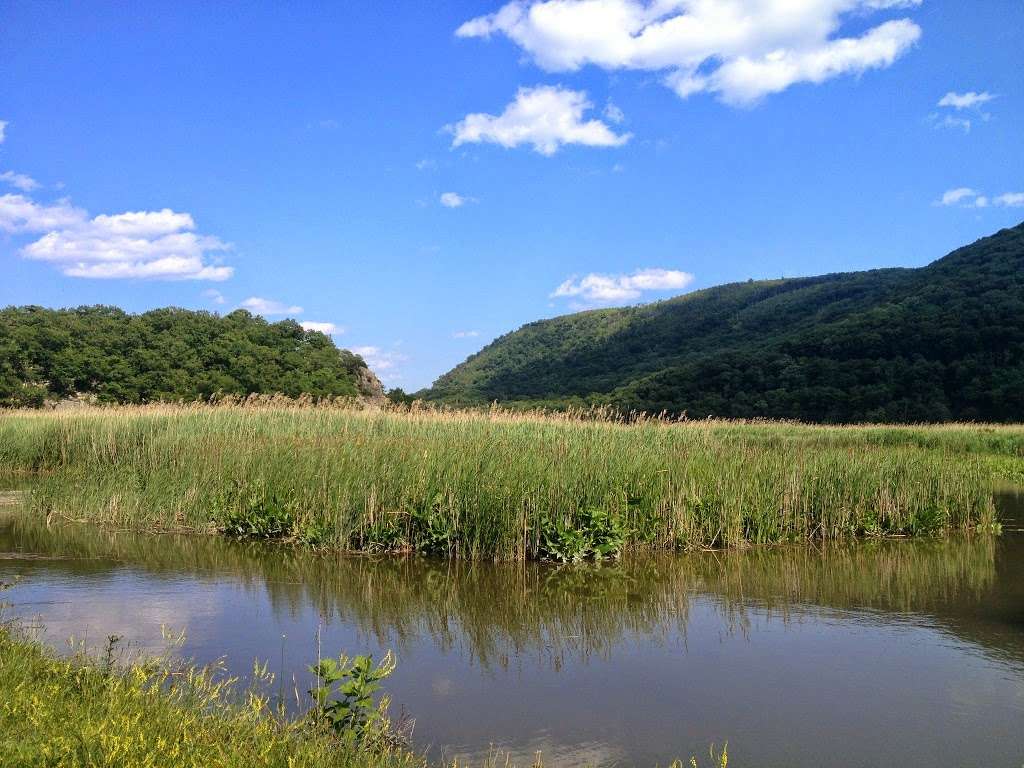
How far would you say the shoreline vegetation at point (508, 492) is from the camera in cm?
923

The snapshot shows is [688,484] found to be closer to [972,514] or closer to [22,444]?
[972,514]

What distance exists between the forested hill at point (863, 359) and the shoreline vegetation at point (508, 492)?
13.2 m

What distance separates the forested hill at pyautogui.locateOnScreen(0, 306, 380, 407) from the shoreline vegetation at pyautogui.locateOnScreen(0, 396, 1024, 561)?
28737 mm

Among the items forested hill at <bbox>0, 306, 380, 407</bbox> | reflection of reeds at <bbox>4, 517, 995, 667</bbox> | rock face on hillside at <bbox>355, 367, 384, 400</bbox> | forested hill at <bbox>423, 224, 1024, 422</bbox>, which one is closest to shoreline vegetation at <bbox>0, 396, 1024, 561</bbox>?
reflection of reeds at <bbox>4, 517, 995, 667</bbox>

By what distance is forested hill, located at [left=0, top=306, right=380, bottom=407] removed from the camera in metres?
41.0

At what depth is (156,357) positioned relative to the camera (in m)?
43.5

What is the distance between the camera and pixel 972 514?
1223 cm

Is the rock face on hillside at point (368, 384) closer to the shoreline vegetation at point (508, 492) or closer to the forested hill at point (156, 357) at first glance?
the forested hill at point (156, 357)

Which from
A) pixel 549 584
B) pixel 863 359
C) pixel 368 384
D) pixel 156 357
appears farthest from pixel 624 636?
pixel 368 384

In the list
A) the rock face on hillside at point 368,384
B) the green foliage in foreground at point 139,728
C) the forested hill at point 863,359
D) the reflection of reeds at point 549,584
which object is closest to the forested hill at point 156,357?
the rock face on hillside at point 368,384

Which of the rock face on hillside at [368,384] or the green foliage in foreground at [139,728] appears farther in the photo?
the rock face on hillside at [368,384]

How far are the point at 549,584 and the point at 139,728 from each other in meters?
4.99

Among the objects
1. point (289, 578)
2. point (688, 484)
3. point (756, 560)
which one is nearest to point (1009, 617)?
point (756, 560)

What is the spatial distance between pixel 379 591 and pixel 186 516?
447cm
